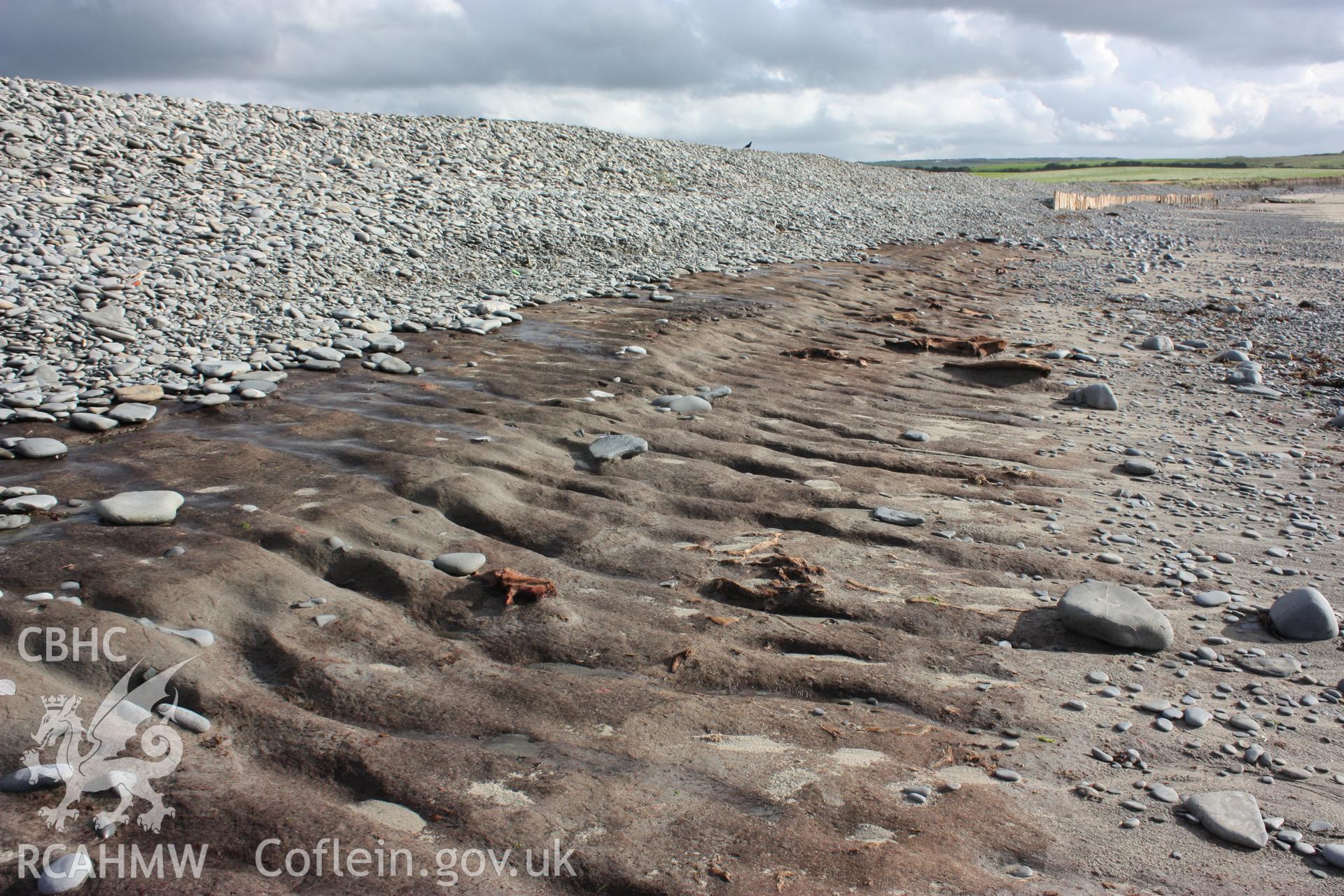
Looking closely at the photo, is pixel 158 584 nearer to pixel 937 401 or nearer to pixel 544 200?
pixel 937 401

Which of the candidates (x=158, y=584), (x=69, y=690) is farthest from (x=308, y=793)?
(x=158, y=584)

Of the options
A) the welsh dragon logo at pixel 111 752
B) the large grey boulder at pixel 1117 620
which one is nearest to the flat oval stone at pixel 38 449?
the welsh dragon logo at pixel 111 752

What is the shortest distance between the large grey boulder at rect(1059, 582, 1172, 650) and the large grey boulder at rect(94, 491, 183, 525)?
3741mm

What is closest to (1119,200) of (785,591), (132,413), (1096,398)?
(1096,398)

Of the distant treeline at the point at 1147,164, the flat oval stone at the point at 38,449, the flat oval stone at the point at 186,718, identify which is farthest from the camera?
the distant treeline at the point at 1147,164

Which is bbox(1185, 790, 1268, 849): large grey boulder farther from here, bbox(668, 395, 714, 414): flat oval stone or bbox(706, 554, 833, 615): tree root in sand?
bbox(668, 395, 714, 414): flat oval stone

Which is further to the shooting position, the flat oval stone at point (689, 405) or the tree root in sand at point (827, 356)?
the tree root in sand at point (827, 356)

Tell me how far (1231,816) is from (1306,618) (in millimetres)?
1463

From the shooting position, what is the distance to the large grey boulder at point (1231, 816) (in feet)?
7.61

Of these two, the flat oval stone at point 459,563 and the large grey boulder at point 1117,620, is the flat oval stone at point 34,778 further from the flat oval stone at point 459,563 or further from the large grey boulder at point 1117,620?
the large grey boulder at point 1117,620

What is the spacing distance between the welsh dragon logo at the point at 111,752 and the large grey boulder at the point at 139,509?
4.08ft

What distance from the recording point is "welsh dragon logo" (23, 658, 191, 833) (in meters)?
2.15

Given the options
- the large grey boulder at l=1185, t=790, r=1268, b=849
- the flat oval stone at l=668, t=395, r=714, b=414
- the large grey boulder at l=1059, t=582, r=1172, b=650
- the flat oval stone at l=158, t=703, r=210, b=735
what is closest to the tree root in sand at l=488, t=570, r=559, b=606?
the flat oval stone at l=158, t=703, r=210, b=735

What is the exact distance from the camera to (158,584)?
10.2ft
